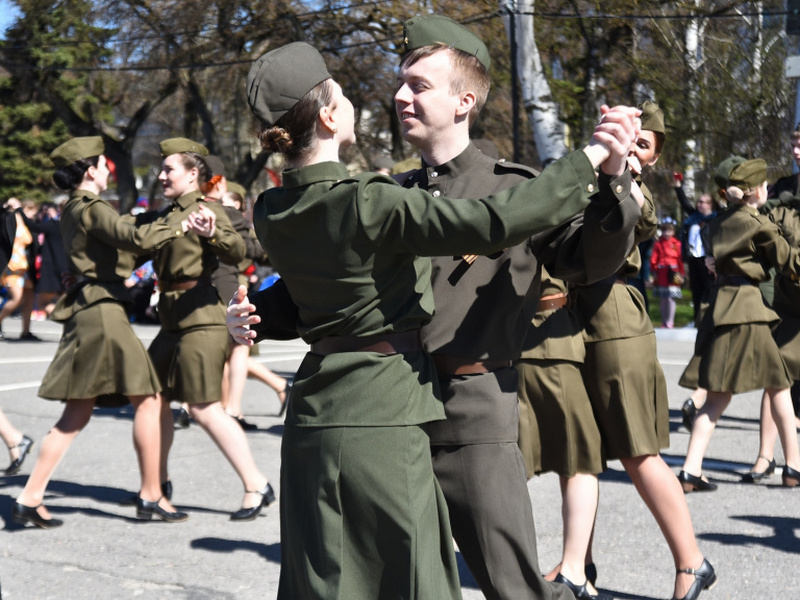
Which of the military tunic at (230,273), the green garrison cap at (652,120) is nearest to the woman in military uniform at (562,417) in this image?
the green garrison cap at (652,120)

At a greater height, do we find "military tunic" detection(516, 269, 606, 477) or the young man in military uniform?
the young man in military uniform

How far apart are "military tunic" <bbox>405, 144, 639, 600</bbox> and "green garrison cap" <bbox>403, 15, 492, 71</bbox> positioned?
1.18ft

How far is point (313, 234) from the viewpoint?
9.39 ft

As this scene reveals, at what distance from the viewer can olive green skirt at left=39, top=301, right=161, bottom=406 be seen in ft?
19.7

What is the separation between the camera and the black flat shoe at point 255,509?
6.05 meters

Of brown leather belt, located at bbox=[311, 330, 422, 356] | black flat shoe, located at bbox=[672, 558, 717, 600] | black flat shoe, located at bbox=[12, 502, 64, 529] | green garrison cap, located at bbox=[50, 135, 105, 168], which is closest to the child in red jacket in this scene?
green garrison cap, located at bbox=[50, 135, 105, 168]

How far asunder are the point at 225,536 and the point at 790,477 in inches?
129

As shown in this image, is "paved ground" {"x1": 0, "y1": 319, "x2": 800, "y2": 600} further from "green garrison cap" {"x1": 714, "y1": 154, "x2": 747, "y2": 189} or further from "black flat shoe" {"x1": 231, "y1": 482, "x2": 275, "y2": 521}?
"green garrison cap" {"x1": 714, "y1": 154, "x2": 747, "y2": 189}

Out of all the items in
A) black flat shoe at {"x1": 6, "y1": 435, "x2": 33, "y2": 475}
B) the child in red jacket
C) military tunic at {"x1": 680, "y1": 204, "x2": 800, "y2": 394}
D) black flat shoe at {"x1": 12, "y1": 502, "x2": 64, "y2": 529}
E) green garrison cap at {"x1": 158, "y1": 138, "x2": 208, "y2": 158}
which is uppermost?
green garrison cap at {"x1": 158, "y1": 138, "x2": 208, "y2": 158}

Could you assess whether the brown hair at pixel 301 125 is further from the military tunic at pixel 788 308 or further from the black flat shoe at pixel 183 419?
the black flat shoe at pixel 183 419

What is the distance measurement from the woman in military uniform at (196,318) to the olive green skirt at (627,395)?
2.24 m

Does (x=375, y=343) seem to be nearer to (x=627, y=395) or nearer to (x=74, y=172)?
(x=627, y=395)

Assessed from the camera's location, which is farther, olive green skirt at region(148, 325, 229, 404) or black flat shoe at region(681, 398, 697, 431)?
black flat shoe at region(681, 398, 697, 431)

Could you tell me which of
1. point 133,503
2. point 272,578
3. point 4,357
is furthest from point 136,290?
point 272,578
